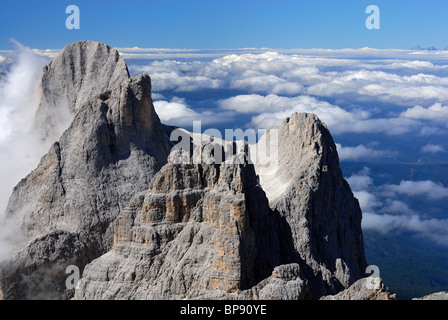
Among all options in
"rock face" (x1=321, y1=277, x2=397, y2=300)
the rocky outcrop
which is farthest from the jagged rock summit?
"rock face" (x1=321, y1=277, x2=397, y2=300)

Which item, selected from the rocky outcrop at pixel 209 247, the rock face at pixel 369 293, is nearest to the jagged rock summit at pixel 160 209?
the rocky outcrop at pixel 209 247

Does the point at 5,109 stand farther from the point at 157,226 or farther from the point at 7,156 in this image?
the point at 157,226

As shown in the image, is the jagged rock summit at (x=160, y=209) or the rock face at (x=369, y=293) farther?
the jagged rock summit at (x=160, y=209)

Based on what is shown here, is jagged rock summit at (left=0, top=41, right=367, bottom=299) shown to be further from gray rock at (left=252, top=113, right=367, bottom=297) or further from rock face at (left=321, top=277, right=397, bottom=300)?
rock face at (left=321, top=277, right=397, bottom=300)

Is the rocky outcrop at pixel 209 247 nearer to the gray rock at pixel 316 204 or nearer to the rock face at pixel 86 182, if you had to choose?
the gray rock at pixel 316 204

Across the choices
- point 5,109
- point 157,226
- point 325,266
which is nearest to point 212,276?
point 157,226

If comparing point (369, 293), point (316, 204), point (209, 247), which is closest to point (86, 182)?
point (209, 247)
